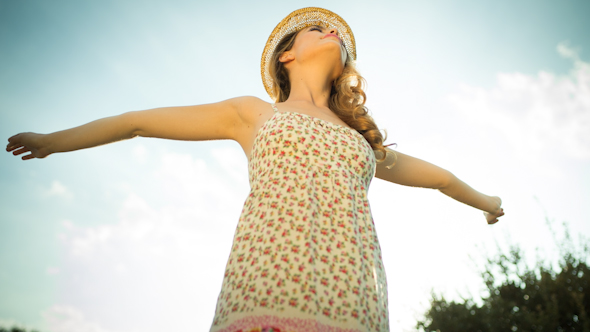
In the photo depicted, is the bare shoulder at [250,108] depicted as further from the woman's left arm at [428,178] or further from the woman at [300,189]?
the woman's left arm at [428,178]

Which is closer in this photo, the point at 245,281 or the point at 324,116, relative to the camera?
the point at 245,281

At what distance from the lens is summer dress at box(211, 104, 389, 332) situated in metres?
1.27

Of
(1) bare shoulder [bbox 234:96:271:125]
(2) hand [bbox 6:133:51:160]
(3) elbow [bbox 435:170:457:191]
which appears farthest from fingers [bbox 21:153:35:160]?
(3) elbow [bbox 435:170:457:191]

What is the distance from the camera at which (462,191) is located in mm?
2793

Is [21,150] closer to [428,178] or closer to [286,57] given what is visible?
[286,57]

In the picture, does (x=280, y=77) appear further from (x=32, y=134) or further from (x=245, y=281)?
(x=245, y=281)

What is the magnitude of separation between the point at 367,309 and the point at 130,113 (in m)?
1.57

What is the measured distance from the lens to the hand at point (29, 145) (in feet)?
6.19

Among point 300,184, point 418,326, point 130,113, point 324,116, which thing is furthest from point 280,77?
point 418,326

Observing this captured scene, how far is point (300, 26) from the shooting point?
129 inches

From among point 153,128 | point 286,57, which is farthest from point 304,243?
point 286,57

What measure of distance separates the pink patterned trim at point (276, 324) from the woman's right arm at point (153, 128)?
114 centimetres

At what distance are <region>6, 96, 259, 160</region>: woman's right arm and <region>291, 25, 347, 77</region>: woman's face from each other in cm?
83

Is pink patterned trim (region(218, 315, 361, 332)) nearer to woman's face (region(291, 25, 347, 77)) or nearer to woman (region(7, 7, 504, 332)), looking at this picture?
woman (region(7, 7, 504, 332))
